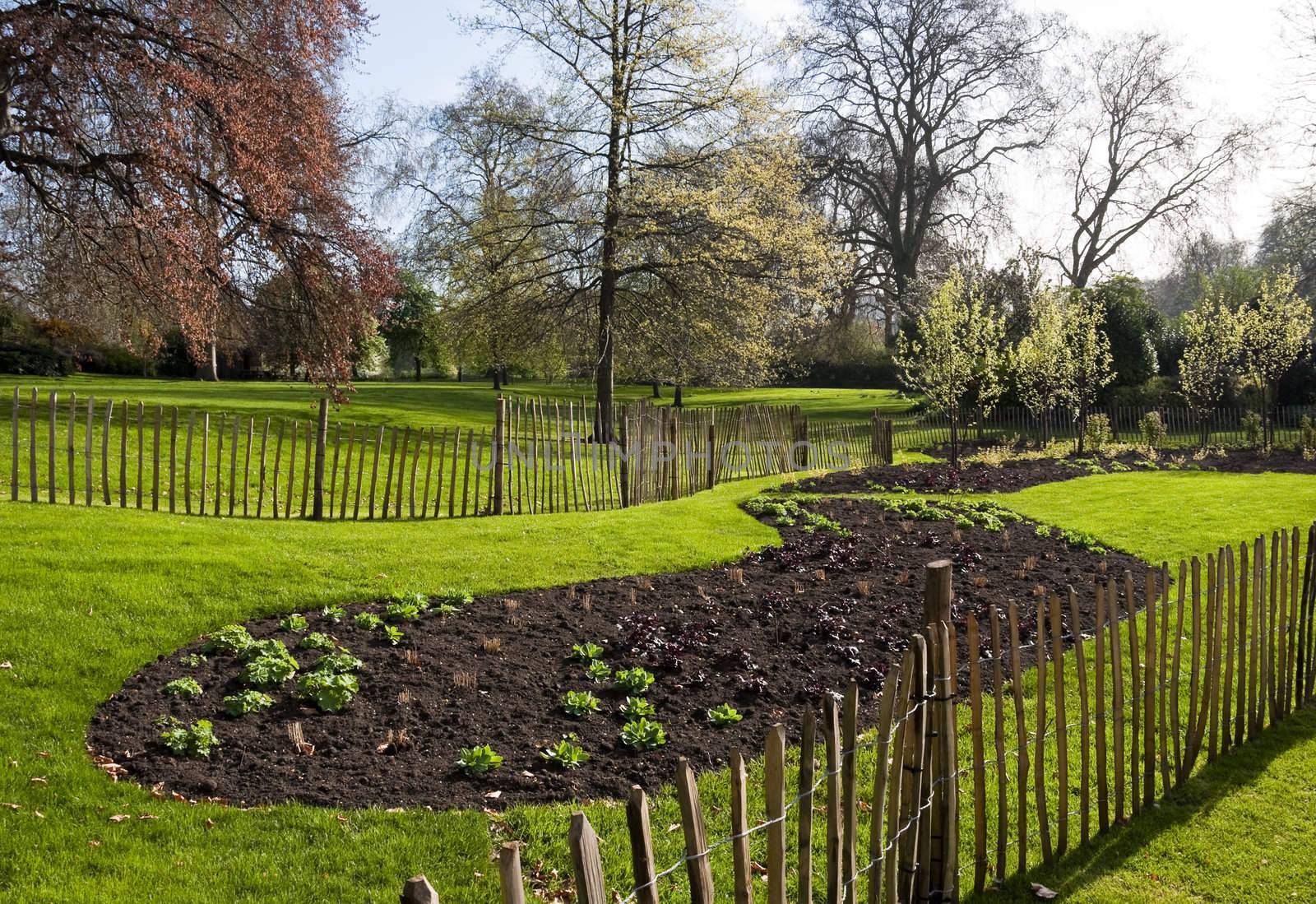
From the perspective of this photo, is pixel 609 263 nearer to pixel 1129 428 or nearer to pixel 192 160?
pixel 192 160

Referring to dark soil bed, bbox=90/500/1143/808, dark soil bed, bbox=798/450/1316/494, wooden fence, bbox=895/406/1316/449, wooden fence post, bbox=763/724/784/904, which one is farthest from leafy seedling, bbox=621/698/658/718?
wooden fence, bbox=895/406/1316/449

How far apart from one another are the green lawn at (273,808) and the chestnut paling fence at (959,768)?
0.21m

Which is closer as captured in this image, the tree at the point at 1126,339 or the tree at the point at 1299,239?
the tree at the point at 1126,339

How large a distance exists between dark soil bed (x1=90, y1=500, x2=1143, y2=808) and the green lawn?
0.27 m

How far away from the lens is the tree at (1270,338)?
24750mm

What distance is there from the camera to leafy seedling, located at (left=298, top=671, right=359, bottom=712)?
5.84 m

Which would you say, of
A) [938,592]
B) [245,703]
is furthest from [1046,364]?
Answer: [245,703]

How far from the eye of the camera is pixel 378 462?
1645cm

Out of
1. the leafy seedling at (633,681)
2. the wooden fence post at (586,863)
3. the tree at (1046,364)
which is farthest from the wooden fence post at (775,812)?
the tree at (1046,364)

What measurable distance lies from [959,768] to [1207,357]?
2611cm

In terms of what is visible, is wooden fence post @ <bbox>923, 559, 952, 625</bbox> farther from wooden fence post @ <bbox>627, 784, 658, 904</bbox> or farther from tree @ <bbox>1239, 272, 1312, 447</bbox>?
tree @ <bbox>1239, 272, 1312, 447</bbox>

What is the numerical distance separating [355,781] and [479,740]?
787mm

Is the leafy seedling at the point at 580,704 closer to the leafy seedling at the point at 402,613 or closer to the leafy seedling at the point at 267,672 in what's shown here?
the leafy seedling at the point at 267,672

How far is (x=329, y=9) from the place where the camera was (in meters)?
14.1
